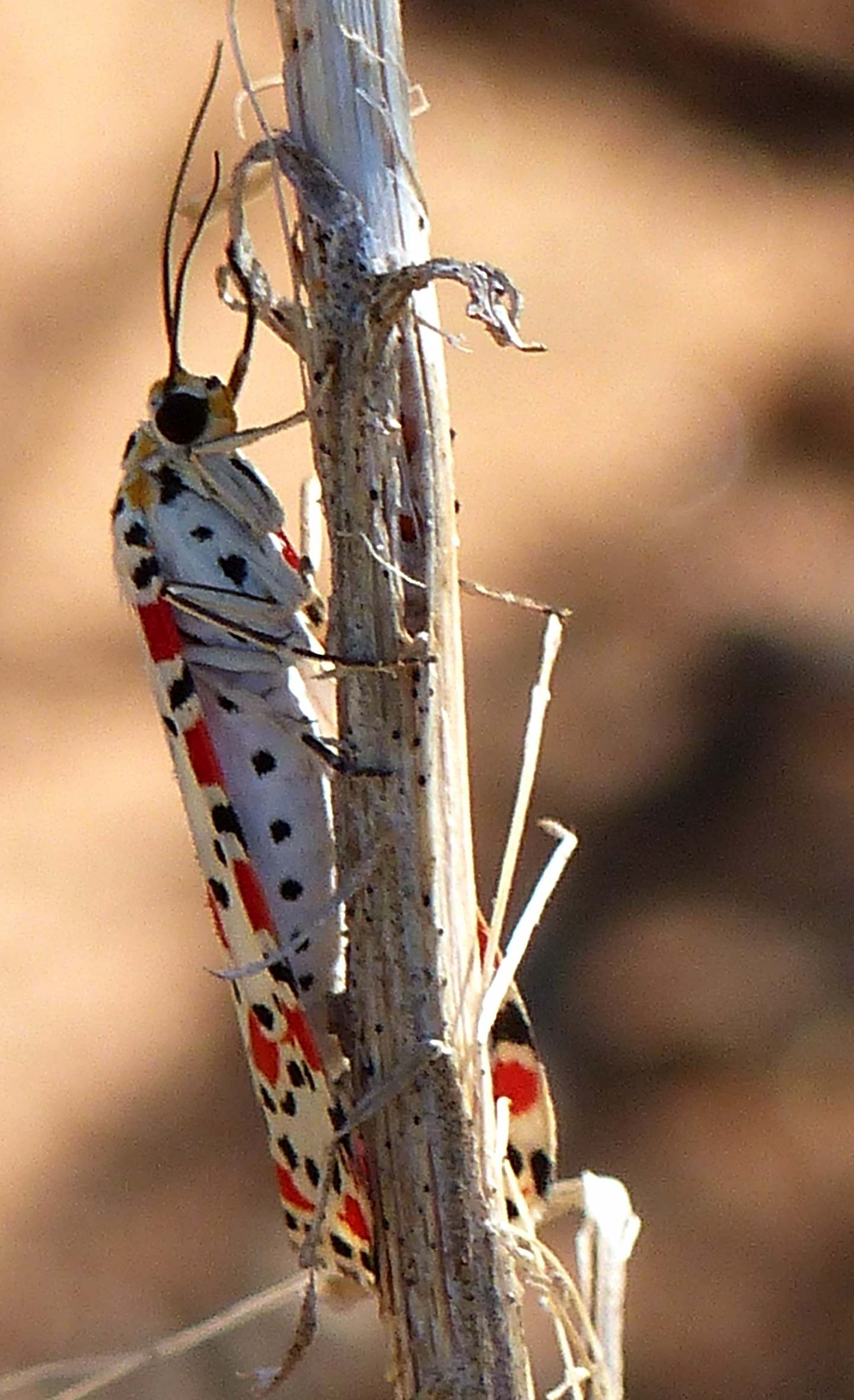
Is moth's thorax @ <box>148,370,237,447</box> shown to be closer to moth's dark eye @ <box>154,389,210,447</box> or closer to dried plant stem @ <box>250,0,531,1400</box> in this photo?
moth's dark eye @ <box>154,389,210,447</box>

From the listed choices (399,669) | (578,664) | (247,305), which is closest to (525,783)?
(399,669)

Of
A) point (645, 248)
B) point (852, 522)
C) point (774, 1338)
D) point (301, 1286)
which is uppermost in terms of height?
point (645, 248)

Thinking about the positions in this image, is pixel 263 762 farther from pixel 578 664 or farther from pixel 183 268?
pixel 578 664

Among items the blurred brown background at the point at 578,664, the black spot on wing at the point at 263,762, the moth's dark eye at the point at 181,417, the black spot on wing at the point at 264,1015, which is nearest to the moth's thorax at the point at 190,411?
the moth's dark eye at the point at 181,417

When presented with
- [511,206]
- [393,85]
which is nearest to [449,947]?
[393,85]

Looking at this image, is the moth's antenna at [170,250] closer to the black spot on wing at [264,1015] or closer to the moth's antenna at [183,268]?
the moth's antenna at [183,268]

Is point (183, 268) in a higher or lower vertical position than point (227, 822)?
higher

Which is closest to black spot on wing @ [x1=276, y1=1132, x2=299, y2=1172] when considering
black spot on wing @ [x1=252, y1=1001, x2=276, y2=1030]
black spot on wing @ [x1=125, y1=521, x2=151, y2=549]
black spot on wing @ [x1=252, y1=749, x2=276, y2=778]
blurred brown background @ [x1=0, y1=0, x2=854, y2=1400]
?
black spot on wing @ [x1=252, y1=1001, x2=276, y2=1030]

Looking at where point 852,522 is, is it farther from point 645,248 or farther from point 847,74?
point 847,74
